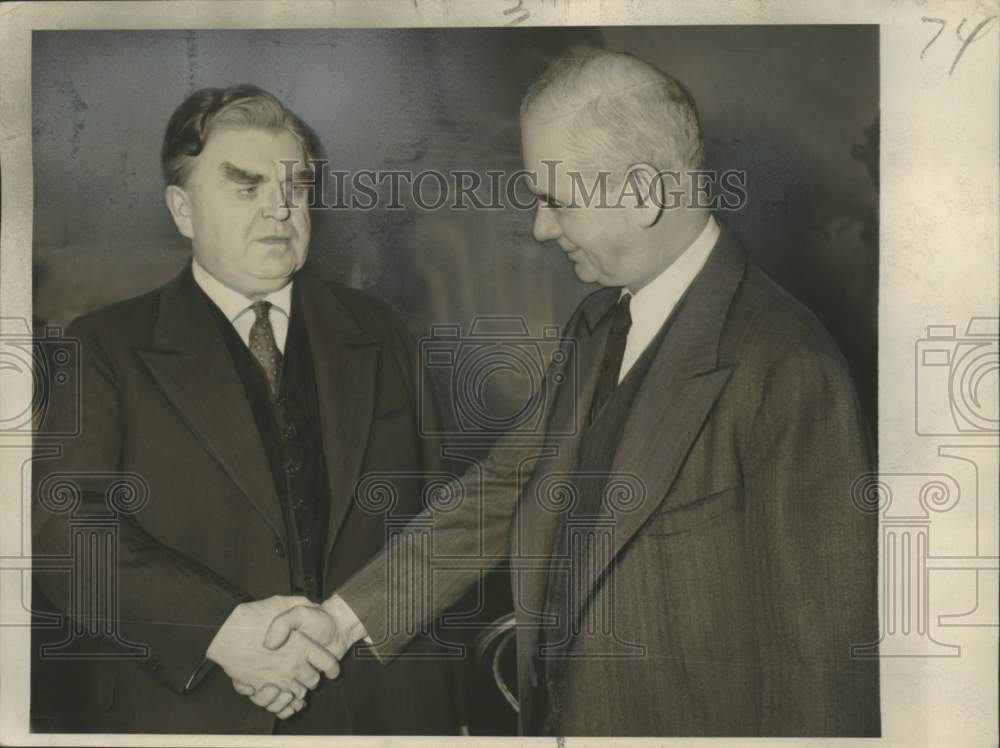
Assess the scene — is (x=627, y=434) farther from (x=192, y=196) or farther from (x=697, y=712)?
(x=192, y=196)

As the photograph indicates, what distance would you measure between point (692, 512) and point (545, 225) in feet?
2.88

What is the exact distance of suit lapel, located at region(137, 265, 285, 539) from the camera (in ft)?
9.96

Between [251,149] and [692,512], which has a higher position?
[251,149]

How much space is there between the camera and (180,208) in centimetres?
311

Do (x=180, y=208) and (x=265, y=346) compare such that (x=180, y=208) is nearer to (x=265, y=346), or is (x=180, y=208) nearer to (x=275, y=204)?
(x=275, y=204)

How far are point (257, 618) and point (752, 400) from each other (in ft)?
4.82

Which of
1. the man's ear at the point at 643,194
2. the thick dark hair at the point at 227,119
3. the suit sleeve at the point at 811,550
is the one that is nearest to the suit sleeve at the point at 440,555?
the man's ear at the point at 643,194

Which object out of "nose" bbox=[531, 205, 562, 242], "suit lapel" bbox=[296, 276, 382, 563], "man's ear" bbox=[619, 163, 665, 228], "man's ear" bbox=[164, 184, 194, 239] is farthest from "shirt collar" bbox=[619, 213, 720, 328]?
"man's ear" bbox=[164, 184, 194, 239]

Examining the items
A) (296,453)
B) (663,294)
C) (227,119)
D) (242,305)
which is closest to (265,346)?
(242,305)

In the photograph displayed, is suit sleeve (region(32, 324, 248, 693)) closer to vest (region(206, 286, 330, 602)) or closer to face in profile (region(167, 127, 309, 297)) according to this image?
vest (region(206, 286, 330, 602))

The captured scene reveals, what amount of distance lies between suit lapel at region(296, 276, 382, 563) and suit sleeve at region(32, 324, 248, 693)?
412 millimetres

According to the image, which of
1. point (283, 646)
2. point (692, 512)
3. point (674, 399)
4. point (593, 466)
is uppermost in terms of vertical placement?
point (674, 399)

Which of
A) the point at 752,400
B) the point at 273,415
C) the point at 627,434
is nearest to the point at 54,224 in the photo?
the point at 273,415

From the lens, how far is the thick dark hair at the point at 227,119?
10.1 ft
